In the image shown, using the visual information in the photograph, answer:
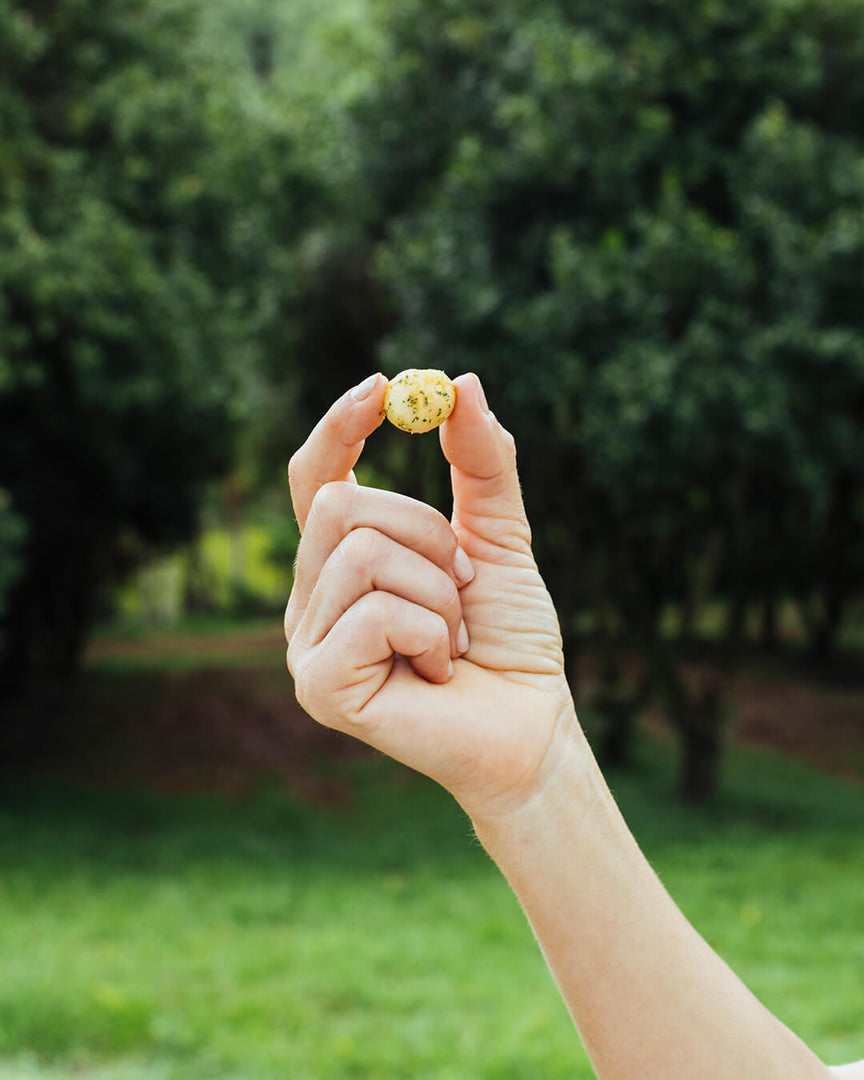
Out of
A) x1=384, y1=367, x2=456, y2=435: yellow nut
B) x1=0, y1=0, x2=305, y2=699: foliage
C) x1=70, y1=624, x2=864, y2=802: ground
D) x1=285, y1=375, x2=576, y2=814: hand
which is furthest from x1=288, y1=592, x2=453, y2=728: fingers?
x1=70, y1=624, x2=864, y2=802: ground

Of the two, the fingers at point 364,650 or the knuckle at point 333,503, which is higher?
the knuckle at point 333,503

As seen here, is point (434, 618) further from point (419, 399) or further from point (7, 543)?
point (7, 543)

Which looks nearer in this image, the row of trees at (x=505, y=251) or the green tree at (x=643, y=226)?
the green tree at (x=643, y=226)

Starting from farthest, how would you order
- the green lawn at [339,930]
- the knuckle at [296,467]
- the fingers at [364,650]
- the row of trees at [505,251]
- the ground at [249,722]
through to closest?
the ground at [249,722] < the row of trees at [505,251] < the green lawn at [339,930] < the knuckle at [296,467] < the fingers at [364,650]

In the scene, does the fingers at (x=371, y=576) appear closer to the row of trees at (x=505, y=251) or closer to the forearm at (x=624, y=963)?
the forearm at (x=624, y=963)

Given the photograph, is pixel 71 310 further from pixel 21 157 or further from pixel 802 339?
pixel 802 339

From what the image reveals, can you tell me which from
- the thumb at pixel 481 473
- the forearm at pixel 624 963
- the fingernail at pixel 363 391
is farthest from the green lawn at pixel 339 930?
the fingernail at pixel 363 391

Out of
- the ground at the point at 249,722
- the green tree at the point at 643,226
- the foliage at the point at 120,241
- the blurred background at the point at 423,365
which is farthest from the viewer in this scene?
the ground at the point at 249,722

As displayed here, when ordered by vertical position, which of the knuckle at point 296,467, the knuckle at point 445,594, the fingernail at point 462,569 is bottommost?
the knuckle at point 445,594
